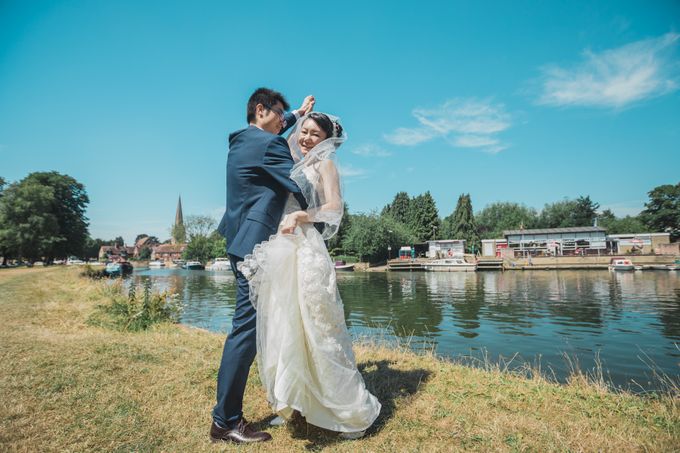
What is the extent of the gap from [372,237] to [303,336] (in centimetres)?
5561

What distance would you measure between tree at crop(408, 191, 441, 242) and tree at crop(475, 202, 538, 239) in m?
20.1

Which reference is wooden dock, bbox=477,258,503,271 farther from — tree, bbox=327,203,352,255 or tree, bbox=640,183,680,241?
tree, bbox=640,183,680,241

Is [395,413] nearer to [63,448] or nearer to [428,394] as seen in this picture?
[428,394]

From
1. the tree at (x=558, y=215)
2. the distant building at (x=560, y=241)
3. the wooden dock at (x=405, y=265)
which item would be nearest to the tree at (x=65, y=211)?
the wooden dock at (x=405, y=265)

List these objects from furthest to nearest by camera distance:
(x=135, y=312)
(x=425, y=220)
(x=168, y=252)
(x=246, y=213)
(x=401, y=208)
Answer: (x=168, y=252)
(x=401, y=208)
(x=425, y=220)
(x=135, y=312)
(x=246, y=213)

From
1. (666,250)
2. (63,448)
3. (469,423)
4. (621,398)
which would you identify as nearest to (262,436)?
(63,448)

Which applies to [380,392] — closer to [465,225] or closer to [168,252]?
[465,225]

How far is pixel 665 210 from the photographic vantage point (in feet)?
201

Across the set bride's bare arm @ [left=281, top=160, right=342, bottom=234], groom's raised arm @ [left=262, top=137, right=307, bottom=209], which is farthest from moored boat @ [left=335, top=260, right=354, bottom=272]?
groom's raised arm @ [left=262, top=137, right=307, bottom=209]

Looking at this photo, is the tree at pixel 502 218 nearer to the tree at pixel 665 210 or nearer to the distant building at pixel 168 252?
the tree at pixel 665 210

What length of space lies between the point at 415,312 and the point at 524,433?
14865 millimetres

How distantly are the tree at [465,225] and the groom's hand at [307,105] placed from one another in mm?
72990

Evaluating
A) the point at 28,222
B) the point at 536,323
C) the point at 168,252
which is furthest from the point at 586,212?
the point at 168,252

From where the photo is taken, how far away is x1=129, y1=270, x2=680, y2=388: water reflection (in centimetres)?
950
